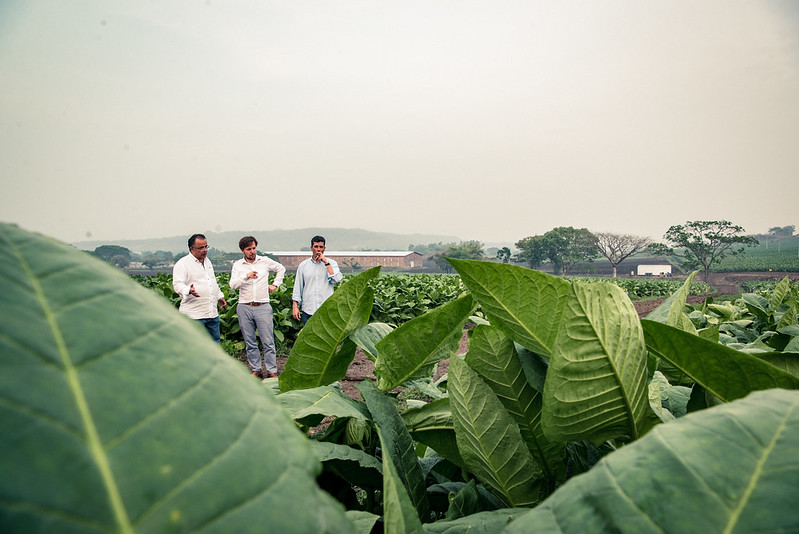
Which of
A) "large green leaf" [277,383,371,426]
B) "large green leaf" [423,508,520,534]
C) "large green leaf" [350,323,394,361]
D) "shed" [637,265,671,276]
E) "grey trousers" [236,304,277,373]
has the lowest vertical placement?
"shed" [637,265,671,276]

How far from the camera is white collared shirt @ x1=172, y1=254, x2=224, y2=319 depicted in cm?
659

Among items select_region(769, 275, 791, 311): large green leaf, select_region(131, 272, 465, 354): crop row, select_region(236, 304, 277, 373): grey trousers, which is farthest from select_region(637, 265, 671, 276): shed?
select_region(769, 275, 791, 311): large green leaf

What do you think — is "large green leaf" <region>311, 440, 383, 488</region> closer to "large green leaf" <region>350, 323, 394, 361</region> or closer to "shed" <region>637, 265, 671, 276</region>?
"large green leaf" <region>350, 323, 394, 361</region>

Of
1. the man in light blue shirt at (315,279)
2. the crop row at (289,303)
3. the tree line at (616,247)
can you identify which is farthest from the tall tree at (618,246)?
the man in light blue shirt at (315,279)

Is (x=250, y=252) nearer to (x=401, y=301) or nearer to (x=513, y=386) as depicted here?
(x=513, y=386)

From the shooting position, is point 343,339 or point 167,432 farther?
point 343,339

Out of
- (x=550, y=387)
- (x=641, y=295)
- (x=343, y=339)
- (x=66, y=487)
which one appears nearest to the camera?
(x=66, y=487)

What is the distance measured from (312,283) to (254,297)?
1.20m

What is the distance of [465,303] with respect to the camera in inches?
31.7

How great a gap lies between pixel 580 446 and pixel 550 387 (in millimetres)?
247

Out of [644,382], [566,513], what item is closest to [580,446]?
[644,382]

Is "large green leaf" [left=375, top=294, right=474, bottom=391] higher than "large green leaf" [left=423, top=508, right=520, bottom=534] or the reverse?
higher

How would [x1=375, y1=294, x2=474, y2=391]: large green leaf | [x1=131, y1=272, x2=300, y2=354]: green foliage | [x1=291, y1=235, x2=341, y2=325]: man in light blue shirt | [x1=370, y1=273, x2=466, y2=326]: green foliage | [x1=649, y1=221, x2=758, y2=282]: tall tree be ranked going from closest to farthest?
[x1=375, y1=294, x2=474, y2=391]: large green leaf → [x1=291, y1=235, x2=341, y2=325]: man in light blue shirt → [x1=131, y1=272, x2=300, y2=354]: green foliage → [x1=370, y1=273, x2=466, y2=326]: green foliage → [x1=649, y1=221, x2=758, y2=282]: tall tree

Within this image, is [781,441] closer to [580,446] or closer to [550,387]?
[550,387]
